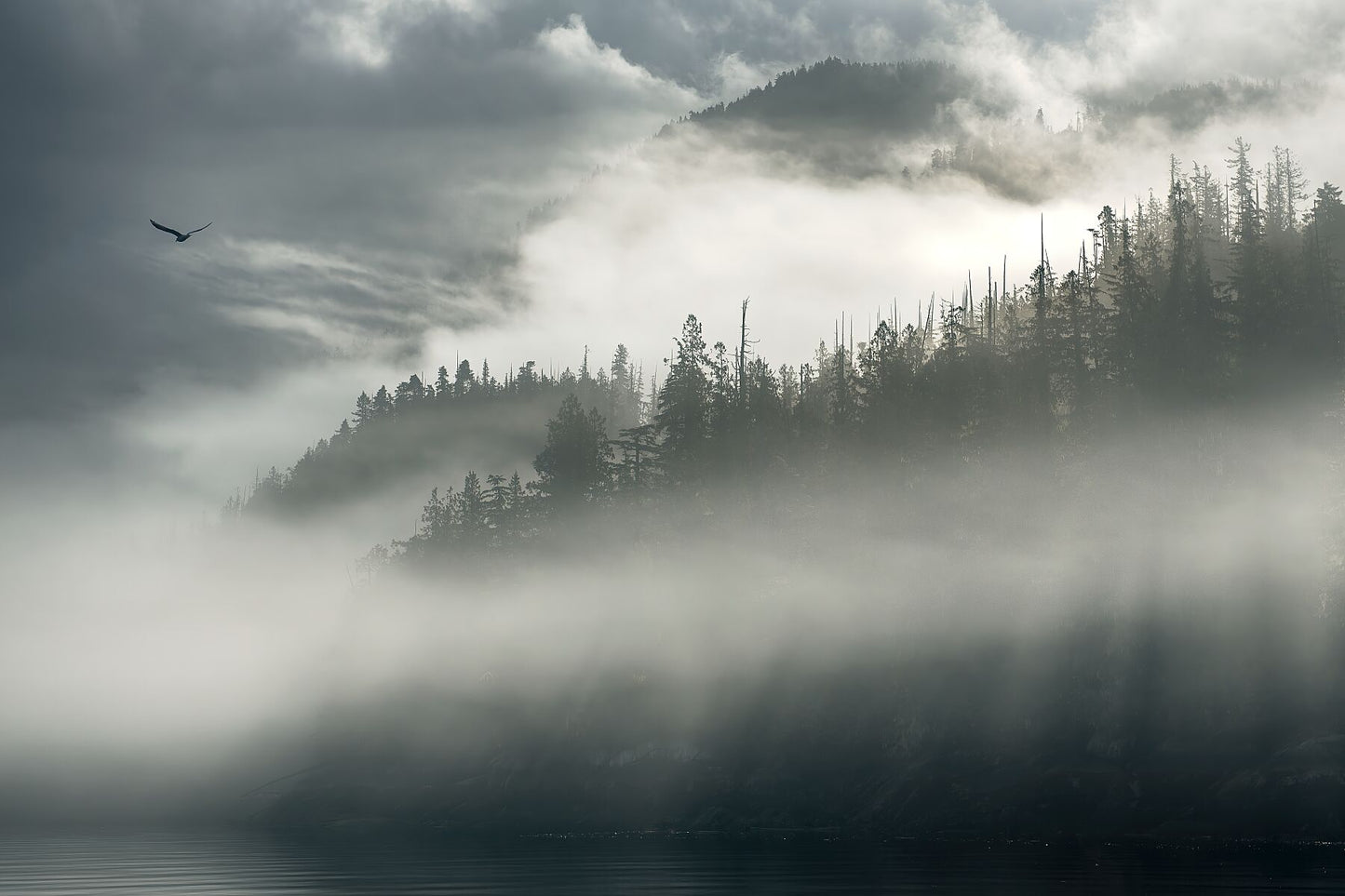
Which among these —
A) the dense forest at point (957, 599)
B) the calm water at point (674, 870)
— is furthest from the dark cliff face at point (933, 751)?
the calm water at point (674, 870)

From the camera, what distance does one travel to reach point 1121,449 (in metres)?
78.9

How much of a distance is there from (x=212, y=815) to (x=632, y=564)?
55.4 m

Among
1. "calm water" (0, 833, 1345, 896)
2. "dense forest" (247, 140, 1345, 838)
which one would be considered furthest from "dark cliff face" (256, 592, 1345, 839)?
"calm water" (0, 833, 1345, 896)

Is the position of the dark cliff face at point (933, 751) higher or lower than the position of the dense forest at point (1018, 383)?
lower

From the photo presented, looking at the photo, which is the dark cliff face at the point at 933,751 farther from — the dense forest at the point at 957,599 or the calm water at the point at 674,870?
the calm water at the point at 674,870

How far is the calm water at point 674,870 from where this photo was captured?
40000 millimetres

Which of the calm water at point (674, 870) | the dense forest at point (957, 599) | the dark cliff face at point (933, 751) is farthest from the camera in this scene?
the dense forest at point (957, 599)

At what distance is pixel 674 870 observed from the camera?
4906 centimetres

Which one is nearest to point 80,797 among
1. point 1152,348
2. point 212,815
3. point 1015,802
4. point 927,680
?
point 212,815

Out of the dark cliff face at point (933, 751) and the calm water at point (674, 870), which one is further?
the dark cliff face at point (933, 751)

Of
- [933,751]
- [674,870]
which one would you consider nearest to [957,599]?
[933,751]

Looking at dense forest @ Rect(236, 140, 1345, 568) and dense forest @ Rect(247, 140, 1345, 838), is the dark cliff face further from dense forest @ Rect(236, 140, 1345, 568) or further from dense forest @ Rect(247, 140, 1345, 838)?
dense forest @ Rect(236, 140, 1345, 568)

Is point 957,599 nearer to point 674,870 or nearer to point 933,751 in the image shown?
point 933,751

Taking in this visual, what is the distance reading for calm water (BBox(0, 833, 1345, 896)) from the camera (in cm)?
4000
